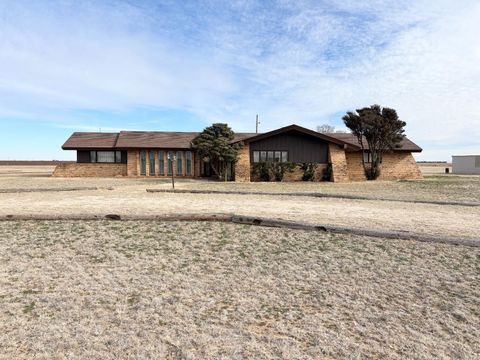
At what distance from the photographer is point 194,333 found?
3291 mm

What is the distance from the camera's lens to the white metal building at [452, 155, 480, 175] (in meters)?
40.3

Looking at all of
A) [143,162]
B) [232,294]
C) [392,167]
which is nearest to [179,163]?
[143,162]

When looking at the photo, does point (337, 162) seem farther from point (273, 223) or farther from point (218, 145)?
point (273, 223)

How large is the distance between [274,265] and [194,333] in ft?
7.34

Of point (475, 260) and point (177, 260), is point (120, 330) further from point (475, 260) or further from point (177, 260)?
point (475, 260)

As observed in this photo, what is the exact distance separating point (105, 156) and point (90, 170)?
1.85 m

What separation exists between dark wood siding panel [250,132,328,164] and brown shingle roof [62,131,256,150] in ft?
14.4

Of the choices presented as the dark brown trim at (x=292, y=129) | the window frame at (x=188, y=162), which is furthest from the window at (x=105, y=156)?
the dark brown trim at (x=292, y=129)

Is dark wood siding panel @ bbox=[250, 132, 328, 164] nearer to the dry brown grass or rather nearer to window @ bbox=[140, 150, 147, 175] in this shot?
window @ bbox=[140, 150, 147, 175]

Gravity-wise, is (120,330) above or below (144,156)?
below

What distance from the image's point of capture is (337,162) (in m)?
26.2

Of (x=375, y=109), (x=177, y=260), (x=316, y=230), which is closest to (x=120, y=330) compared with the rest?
(x=177, y=260)

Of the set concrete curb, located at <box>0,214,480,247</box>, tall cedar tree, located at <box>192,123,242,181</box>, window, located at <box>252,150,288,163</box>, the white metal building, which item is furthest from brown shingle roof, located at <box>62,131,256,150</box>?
the white metal building

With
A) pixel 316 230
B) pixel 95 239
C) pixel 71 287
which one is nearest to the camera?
pixel 71 287
